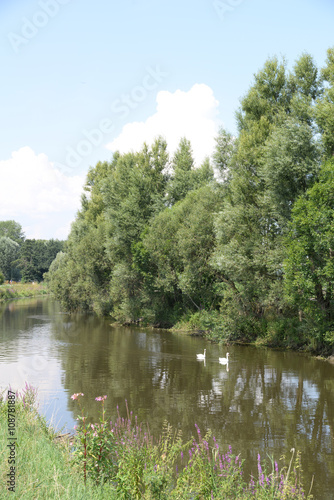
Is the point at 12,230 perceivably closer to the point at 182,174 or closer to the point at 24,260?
the point at 24,260

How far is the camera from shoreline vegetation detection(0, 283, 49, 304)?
9450 centimetres

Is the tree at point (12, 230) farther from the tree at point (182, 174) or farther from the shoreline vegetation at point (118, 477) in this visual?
the shoreline vegetation at point (118, 477)

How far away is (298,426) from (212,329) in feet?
71.7

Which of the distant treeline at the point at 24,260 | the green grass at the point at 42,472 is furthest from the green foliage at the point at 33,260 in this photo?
the green grass at the point at 42,472

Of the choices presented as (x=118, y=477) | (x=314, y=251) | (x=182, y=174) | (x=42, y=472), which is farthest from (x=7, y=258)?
(x=118, y=477)

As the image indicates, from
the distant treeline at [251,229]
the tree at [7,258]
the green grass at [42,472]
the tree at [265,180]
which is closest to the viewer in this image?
the green grass at [42,472]

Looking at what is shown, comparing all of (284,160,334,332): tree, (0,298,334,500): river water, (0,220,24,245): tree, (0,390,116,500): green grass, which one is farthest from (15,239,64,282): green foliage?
(0,390,116,500): green grass

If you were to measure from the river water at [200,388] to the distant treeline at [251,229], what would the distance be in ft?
10.4

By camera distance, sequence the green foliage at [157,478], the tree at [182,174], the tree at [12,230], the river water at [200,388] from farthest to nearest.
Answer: the tree at [12,230], the tree at [182,174], the river water at [200,388], the green foliage at [157,478]

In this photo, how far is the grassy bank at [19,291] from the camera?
9462 centimetres

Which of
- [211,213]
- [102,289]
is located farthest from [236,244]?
[102,289]

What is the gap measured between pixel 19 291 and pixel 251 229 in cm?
8440

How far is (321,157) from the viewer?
27.3 m

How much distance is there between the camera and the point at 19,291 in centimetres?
10444
